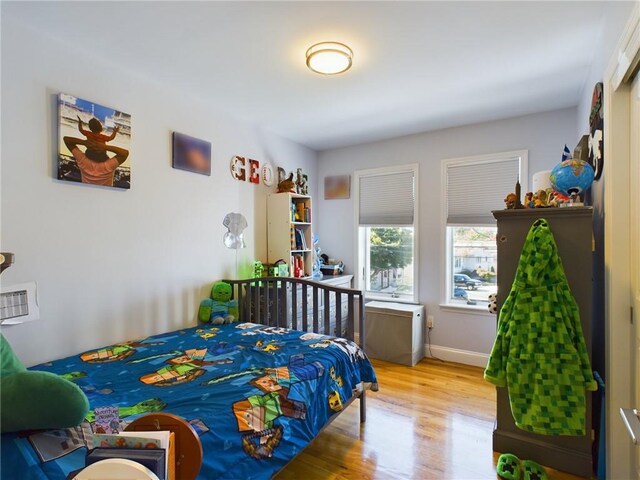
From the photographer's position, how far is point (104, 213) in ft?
6.81

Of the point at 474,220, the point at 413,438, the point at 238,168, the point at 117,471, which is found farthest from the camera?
the point at 474,220

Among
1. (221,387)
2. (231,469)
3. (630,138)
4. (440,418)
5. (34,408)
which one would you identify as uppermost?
(630,138)

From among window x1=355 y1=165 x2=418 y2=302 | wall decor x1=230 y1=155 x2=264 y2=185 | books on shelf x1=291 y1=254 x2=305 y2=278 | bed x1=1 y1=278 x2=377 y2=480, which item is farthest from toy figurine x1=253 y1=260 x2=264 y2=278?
window x1=355 y1=165 x2=418 y2=302

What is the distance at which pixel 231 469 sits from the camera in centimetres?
119

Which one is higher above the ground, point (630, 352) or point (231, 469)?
point (630, 352)

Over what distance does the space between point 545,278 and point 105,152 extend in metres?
2.64

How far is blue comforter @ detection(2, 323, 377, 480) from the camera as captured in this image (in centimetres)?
104

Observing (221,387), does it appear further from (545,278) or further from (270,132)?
(270,132)

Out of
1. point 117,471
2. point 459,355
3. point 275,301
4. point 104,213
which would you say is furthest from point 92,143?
point 459,355

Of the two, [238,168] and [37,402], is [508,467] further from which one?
[238,168]

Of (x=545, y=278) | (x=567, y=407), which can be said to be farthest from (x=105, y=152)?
(x=567, y=407)

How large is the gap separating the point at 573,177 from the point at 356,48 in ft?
4.69

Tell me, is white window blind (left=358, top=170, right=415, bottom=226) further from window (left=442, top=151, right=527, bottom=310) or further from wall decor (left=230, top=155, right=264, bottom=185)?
wall decor (left=230, top=155, right=264, bottom=185)

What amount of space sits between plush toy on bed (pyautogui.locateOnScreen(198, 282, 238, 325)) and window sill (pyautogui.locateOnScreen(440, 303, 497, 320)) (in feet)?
6.83
